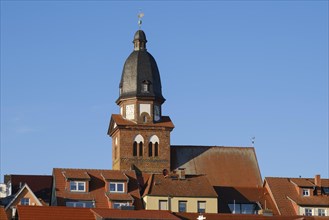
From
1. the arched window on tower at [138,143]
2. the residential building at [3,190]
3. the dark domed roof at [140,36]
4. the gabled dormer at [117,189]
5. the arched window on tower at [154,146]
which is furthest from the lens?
the residential building at [3,190]

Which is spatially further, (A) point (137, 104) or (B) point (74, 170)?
(A) point (137, 104)

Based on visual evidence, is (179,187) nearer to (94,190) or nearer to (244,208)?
(244,208)

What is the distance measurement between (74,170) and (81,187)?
299 cm

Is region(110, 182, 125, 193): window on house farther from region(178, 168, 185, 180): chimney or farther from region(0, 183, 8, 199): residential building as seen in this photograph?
region(0, 183, 8, 199): residential building

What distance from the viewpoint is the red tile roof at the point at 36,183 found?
120875 mm

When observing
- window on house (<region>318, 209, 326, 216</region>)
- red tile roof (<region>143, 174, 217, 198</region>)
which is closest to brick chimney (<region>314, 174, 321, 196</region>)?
window on house (<region>318, 209, 326, 216</region>)

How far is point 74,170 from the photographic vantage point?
377 ft

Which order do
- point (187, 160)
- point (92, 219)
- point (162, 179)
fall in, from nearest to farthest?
point (92, 219) → point (162, 179) → point (187, 160)

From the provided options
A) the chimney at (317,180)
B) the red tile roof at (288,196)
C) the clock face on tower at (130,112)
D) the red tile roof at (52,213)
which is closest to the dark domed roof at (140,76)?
the clock face on tower at (130,112)

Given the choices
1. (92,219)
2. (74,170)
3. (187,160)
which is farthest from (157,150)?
(92,219)

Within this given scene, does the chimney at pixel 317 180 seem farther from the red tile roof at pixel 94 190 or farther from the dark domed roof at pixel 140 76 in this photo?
the red tile roof at pixel 94 190

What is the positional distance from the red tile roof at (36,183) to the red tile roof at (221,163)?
1418cm

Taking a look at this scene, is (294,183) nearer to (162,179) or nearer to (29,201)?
(162,179)

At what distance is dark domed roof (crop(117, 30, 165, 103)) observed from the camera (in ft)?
405
